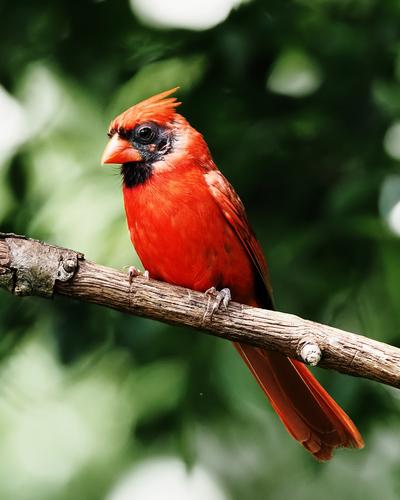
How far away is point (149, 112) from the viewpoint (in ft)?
14.1

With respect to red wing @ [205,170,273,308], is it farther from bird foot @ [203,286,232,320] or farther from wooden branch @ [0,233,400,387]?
wooden branch @ [0,233,400,387]

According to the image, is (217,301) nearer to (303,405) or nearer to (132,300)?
(132,300)

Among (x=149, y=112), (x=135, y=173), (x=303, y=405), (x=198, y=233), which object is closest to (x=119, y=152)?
(x=135, y=173)

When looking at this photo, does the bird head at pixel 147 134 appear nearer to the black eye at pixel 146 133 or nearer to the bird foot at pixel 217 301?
the black eye at pixel 146 133

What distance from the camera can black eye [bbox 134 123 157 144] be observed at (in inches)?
168

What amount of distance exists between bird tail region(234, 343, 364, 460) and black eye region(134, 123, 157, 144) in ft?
3.42

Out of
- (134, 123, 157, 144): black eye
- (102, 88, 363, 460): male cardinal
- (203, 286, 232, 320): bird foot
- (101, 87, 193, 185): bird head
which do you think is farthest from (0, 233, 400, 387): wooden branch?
(134, 123, 157, 144): black eye

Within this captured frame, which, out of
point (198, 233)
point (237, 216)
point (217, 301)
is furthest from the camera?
point (237, 216)

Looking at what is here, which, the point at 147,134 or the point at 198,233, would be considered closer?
the point at 198,233

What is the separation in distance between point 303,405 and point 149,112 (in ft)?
4.96

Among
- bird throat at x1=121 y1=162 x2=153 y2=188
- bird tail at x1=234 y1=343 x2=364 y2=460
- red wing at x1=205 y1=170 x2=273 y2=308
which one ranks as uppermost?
bird throat at x1=121 y1=162 x2=153 y2=188

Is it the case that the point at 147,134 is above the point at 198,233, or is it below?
Answer: above

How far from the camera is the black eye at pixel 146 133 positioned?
14.0 ft

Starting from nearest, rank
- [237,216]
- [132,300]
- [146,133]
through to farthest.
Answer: [132,300]
[237,216]
[146,133]
